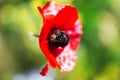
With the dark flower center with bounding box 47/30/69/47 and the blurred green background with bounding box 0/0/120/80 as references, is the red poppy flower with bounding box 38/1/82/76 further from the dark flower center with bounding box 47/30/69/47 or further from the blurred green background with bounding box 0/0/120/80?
the blurred green background with bounding box 0/0/120/80

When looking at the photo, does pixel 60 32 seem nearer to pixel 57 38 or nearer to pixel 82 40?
pixel 57 38

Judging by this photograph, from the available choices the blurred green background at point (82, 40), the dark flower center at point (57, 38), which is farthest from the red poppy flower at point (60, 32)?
the blurred green background at point (82, 40)

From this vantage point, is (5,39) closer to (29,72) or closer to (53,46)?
(29,72)

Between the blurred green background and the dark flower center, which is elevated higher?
the blurred green background

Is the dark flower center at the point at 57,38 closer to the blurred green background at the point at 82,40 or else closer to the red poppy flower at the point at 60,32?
the red poppy flower at the point at 60,32

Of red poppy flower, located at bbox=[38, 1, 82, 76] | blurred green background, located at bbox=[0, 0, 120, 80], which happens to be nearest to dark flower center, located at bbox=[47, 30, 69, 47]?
red poppy flower, located at bbox=[38, 1, 82, 76]

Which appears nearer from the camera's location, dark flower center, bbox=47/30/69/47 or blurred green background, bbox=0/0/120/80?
dark flower center, bbox=47/30/69/47

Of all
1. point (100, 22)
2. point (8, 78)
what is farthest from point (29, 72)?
point (100, 22)

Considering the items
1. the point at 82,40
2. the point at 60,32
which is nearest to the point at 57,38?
the point at 60,32
